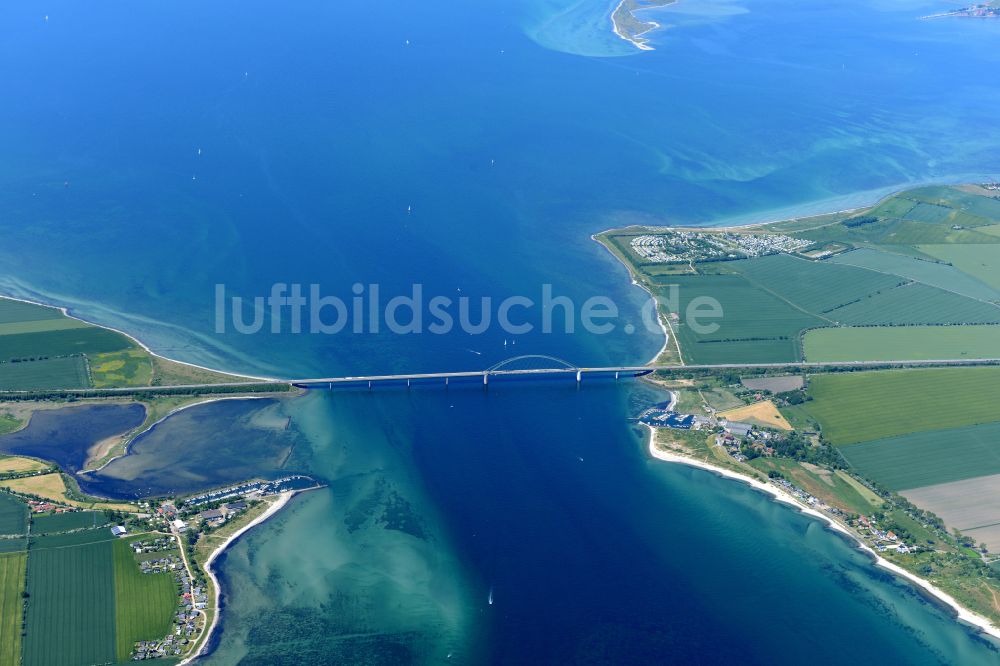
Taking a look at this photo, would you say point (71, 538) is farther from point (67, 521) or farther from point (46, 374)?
point (46, 374)

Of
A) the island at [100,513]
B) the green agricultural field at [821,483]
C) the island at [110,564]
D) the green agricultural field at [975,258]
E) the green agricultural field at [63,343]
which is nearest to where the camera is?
the island at [110,564]

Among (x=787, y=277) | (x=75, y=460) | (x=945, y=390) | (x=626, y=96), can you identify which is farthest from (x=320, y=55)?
(x=945, y=390)

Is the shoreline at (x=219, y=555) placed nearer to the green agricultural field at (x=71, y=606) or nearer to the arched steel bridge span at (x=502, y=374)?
the green agricultural field at (x=71, y=606)

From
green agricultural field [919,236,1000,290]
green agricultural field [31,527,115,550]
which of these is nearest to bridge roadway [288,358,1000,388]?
green agricultural field [919,236,1000,290]

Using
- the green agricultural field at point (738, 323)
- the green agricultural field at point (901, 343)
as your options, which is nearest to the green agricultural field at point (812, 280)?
the green agricultural field at point (738, 323)

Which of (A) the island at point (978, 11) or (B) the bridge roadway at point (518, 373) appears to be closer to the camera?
(B) the bridge roadway at point (518, 373)

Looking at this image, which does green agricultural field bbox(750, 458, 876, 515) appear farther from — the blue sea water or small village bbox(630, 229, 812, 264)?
small village bbox(630, 229, 812, 264)

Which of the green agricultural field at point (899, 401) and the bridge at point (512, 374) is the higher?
the bridge at point (512, 374)
